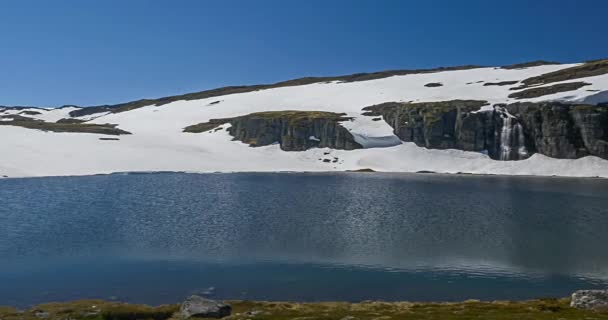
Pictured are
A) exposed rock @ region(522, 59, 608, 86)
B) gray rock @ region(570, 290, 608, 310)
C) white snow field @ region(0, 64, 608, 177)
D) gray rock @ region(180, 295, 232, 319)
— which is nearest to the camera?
gray rock @ region(180, 295, 232, 319)

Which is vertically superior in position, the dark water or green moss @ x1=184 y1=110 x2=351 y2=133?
green moss @ x1=184 y1=110 x2=351 y2=133

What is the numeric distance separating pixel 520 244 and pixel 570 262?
18.8 feet

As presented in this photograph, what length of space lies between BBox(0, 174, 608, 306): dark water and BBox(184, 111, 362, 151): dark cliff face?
61376mm

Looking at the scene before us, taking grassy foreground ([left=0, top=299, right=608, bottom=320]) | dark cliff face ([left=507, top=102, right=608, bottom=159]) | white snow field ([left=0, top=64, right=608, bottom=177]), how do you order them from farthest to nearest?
white snow field ([left=0, top=64, right=608, bottom=177])
dark cliff face ([left=507, top=102, right=608, bottom=159])
grassy foreground ([left=0, top=299, right=608, bottom=320])

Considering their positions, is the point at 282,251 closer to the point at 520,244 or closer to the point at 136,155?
the point at 520,244

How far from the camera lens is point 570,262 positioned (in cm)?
3606

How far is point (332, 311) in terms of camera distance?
24.3 metres

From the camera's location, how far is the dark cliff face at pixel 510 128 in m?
110

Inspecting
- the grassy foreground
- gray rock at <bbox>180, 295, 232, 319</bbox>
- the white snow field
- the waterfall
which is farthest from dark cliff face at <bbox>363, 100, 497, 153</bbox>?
gray rock at <bbox>180, 295, 232, 319</bbox>

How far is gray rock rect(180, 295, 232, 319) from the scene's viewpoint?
23031 millimetres

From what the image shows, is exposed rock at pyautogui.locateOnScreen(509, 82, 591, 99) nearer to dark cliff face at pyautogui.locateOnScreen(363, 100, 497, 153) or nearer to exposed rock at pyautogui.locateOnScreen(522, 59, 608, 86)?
exposed rock at pyautogui.locateOnScreen(522, 59, 608, 86)

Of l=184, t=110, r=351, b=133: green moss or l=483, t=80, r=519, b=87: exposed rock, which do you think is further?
l=483, t=80, r=519, b=87: exposed rock

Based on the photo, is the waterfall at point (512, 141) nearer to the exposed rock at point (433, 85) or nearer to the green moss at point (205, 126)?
the exposed rock at point (433, 85)

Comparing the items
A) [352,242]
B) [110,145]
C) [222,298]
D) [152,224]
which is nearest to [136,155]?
[110,145]
